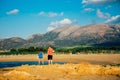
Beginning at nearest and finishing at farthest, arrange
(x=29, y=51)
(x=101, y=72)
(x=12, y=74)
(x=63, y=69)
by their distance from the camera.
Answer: (x=12, y=74), (x=101, y=72), (x=63, y=69), (x=29, y=51)

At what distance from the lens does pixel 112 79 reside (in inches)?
644

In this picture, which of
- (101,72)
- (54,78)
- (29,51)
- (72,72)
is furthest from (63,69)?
(29,51)

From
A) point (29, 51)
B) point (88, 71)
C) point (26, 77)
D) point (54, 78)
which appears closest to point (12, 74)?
point (26, 77)

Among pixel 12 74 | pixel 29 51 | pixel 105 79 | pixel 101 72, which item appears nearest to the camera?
pixel 105 79

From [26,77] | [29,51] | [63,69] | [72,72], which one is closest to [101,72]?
[72,72]

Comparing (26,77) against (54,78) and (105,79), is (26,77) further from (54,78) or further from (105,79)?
(105,79)

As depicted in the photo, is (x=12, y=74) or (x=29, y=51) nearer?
(x=12, y=74)

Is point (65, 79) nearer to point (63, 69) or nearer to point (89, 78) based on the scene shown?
point (89, 78)

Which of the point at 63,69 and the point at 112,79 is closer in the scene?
the point at 112,79

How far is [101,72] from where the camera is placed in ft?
65.1

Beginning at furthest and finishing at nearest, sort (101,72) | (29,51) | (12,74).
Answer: (29,51)
(101,72)
(12,74)

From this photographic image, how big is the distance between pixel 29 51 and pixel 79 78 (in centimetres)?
11635

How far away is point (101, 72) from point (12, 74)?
7.34 m

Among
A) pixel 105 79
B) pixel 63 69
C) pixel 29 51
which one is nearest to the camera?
pixel 105 79
